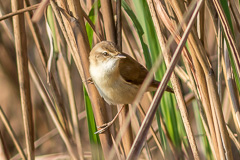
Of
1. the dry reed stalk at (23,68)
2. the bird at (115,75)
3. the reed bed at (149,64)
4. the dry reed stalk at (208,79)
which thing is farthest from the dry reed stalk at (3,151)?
the dry reed stalk at (208,79)

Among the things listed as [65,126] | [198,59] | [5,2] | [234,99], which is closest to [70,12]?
[198,59]

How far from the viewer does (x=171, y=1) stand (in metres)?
1.09

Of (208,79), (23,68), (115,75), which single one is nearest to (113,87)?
(115,75)

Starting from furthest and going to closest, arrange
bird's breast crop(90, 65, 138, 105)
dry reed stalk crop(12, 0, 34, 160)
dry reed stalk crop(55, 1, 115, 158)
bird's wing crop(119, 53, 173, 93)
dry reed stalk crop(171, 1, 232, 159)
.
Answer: bird's wing crop(119, 53, 173, 93) < bird's breast crop(90, 65, 138, 105) < dry reed stalk crop(12, 0, 34, 160) < dry reed stalk crop(55, 1, 115, 158) < dry reed stalk crop(171, 1, 232, 159)

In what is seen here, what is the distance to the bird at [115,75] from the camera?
60.6 inches

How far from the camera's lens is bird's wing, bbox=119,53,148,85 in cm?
169

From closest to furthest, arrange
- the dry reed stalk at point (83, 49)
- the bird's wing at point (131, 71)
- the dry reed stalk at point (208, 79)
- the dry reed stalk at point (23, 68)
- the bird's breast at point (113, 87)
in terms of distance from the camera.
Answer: the dry reed stalk at point (208, 79)
the dry reed stalk at point (83, 49)
the dry reed stalk at point (23, 68)
the bird's breast at point (113, 87)
the bird's wing at point (131, 71)

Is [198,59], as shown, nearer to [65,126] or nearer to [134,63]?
[134,63]

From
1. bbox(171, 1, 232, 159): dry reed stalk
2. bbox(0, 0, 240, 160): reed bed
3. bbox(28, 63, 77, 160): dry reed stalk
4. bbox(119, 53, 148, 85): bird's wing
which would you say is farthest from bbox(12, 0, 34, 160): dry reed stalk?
bbox(171, 1, 232, 159): dry reed stalk

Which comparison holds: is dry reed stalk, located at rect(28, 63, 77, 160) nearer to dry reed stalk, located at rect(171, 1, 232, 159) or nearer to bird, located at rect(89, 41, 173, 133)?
bird, located at rect(89, 41, 173, 133)

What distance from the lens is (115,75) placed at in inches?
64.3

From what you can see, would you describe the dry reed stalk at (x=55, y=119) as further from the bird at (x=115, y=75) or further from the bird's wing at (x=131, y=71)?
the bird's wing at (x=131, y=71)

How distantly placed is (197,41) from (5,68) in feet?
6.48

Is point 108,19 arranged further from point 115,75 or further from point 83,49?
point 115,75
